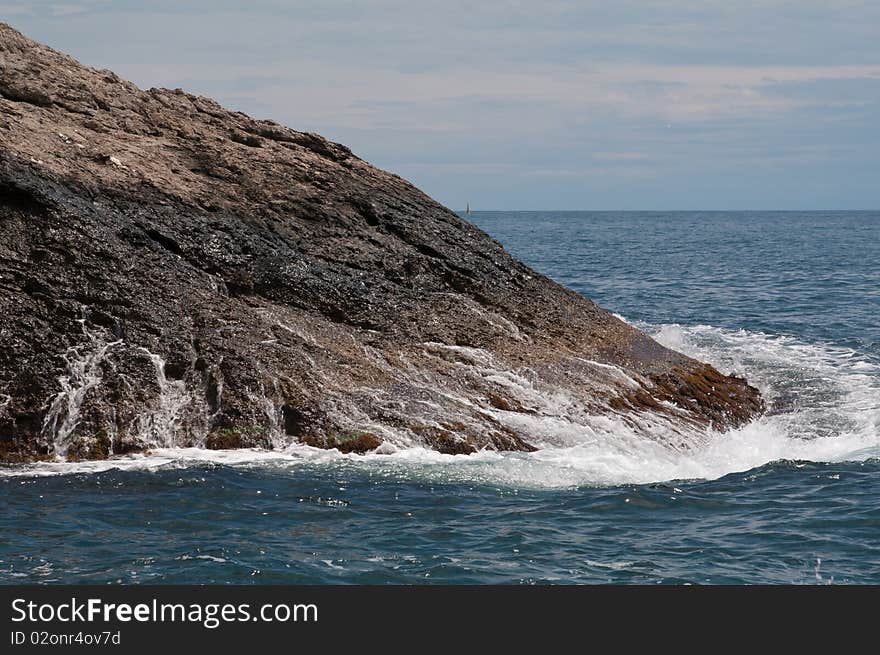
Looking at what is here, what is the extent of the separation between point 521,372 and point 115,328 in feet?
21.1

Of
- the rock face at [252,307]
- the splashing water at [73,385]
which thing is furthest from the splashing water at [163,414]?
the splashing water at [73,385]

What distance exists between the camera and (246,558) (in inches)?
435

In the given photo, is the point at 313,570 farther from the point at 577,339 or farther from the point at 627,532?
the point at 577,339

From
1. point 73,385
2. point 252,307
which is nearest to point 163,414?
point 73,385

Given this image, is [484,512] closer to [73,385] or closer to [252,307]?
[252,307]

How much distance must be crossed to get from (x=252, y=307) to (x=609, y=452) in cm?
606

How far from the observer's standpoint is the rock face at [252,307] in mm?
15219

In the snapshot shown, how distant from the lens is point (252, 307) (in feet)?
55.6

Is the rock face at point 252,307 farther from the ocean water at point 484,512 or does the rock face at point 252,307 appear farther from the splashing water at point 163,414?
the ocean water at point 484,512

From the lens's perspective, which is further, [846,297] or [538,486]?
[846,297]

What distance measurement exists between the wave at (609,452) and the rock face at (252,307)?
259 millimetres
